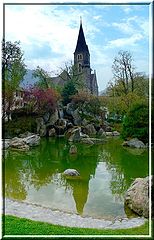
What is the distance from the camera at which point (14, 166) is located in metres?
7.26

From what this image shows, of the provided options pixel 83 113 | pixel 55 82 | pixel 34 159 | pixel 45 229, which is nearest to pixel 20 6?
pixel 45 229

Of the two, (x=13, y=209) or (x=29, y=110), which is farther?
(x=29, y=110)

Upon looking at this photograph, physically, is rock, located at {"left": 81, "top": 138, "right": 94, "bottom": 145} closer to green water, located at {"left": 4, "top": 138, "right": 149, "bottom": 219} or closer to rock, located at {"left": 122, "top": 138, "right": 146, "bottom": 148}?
green water, located at {"left": 4, "top": 138, "right": 149, "bottom": 219}

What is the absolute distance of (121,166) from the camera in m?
7.68

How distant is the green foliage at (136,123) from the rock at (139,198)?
6040 millimetres

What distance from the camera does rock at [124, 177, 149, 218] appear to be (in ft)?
12.8

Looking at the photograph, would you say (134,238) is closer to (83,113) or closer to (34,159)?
(34,159)

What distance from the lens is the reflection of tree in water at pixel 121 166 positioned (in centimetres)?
571

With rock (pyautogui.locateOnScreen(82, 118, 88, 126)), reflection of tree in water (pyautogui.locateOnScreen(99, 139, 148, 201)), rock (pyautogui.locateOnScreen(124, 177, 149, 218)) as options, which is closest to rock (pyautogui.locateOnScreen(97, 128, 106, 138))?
rock (pyautogui.locateOnScreen(82, 118, 88, 126))

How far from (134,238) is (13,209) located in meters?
1.84

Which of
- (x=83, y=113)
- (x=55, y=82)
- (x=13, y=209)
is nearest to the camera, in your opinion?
(x=13, y=209)

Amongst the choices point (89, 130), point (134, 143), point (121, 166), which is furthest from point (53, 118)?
point (121, 166)

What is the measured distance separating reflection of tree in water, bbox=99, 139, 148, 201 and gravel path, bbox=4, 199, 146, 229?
51.1 inches

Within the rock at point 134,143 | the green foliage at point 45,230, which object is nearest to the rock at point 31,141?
the rock at point 134,143
